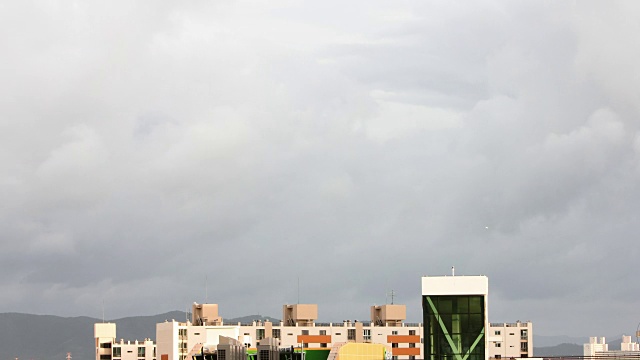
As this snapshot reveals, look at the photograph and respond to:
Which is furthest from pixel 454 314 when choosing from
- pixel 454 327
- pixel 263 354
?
pixel 263 354

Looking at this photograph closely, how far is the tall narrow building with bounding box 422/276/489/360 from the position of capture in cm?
9081

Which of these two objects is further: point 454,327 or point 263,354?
point 263,354

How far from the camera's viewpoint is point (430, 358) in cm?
9119

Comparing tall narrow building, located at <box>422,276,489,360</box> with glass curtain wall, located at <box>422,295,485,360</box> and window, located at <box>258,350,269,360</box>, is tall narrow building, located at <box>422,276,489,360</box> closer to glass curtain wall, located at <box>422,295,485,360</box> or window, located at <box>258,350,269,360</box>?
glass curtain wall, located at <box>422,295,485,360</box>

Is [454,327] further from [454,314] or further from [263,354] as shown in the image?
[263,354]

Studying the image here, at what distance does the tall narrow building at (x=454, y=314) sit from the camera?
90812 millimetres

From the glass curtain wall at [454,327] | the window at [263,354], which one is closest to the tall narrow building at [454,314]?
the glass curtain wall at [454,327]

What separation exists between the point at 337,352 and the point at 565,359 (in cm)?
4366

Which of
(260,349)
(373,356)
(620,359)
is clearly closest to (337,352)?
(373,356)

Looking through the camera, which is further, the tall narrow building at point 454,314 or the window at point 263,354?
the window at point 263,354

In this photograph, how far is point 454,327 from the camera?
9125 centimetres

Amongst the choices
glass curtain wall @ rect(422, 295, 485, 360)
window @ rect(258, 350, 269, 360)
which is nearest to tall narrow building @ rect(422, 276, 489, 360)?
glass curtain wall @ rect(422, 295, 485, 360)

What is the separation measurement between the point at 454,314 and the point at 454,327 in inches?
38.1

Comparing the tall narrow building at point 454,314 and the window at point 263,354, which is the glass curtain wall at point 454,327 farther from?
the window at point 263,354
